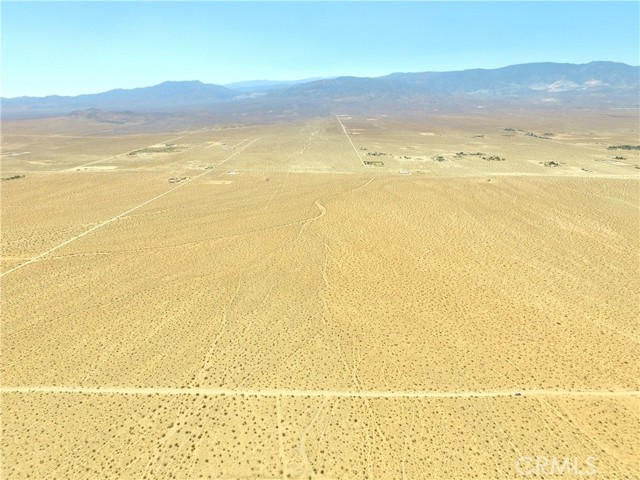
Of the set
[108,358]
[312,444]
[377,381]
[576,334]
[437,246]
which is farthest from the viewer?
[437,246]

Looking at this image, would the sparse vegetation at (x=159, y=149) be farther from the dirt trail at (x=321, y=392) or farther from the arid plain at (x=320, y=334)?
the dirt trail at (x=321, y=392)

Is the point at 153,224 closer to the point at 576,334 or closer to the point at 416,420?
the point at 416,420

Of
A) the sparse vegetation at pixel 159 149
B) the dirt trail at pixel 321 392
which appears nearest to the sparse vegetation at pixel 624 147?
the dirt trail at pixel 321 392

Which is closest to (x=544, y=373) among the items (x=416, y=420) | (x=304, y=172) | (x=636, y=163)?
(x=416, y=420)

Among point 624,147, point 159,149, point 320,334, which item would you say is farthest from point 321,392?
point 624,147

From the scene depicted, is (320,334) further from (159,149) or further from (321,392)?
(159,149)

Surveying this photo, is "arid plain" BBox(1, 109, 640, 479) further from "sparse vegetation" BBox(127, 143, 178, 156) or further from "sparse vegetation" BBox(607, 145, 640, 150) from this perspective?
"sparse vegetation" BBox(607, 145, 640, 150)

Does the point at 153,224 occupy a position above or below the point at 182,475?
above

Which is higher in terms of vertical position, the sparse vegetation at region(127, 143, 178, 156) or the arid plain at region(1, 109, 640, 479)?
the sparse vegetation at region(127, 143, 178, 156)

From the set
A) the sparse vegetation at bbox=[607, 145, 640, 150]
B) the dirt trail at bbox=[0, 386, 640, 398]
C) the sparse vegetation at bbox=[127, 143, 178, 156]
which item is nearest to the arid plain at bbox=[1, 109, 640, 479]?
the dirt trail at bbox=[0, 386, 640, 398]
